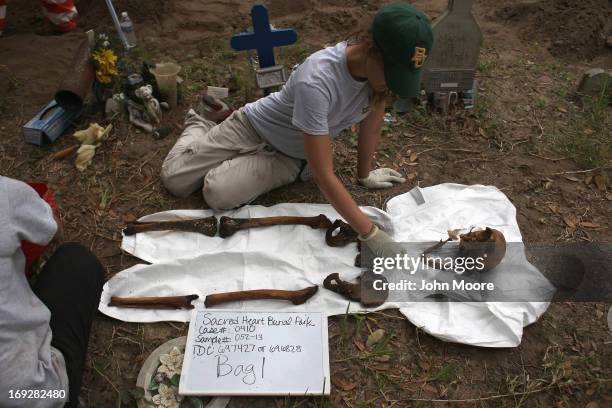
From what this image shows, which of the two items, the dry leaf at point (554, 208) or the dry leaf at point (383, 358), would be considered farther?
the dry leaf at point (554, 208)

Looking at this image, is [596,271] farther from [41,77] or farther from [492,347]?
[41,77]

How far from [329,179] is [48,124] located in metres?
2.17

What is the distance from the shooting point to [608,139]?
120 inches

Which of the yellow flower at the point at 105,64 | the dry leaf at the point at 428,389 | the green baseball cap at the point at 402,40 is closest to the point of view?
the green baseball cap at the point at 402,40

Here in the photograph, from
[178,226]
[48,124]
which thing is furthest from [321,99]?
[48,124]

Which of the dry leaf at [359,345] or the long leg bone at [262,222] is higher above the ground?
the long leg bone at [262,222]

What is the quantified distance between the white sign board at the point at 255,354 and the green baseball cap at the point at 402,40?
3.73 ft

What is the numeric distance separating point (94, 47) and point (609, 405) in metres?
3.65

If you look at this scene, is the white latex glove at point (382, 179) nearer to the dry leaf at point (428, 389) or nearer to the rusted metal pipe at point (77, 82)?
the dry leaf at point (428, 389)

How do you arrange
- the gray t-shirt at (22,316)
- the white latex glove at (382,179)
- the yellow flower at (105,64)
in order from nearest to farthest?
1. the gray t-shirt at (22,316)
2. the white latex glove at (382,179)
3. the yellow flower at (105,64)

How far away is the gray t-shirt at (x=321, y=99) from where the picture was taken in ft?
6.08

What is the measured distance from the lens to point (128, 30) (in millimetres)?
3760

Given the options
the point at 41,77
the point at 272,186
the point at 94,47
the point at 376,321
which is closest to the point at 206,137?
the point at 272,186

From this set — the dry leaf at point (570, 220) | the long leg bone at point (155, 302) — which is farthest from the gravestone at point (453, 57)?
the long leg bone at point (155, 302)
